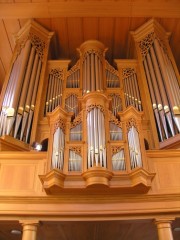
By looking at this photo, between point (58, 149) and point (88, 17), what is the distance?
5119 millimetres

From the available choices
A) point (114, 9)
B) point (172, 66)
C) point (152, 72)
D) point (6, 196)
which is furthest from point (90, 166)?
point (114, 9)

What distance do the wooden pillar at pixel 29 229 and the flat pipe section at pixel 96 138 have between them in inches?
55.5

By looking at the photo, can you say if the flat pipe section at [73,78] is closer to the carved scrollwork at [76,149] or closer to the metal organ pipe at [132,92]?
the metal organ pipe at [132,92]

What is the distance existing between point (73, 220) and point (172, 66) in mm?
5365

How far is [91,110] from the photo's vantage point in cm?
591

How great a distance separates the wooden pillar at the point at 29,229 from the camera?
16.0 feet

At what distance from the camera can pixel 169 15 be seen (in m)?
8.87

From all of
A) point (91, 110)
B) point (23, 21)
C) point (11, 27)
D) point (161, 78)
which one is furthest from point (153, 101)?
point (11, 27)

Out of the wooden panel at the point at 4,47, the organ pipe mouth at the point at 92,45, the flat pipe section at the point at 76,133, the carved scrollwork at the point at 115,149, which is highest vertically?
the wooden panel at the point at 4,47

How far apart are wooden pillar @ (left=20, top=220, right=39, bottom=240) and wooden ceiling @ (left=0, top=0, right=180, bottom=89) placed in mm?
6234

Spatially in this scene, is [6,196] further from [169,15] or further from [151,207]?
[169,15]

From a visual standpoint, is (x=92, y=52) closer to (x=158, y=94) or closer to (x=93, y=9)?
(x=93, y=9)

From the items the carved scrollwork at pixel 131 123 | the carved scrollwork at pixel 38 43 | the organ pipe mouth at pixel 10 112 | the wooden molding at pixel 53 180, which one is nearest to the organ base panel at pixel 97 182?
the wooden molding at pixel 53 180

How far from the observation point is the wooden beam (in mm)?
8719
